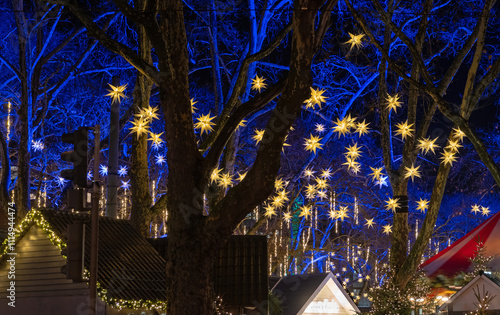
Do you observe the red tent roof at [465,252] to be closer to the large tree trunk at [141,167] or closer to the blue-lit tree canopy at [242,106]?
the blue-lit tree canopy at [242,106]

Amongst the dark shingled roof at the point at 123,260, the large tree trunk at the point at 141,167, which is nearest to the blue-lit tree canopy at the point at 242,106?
the large tree trunk at the point at 141,167

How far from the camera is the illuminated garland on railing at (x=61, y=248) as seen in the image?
11078 mm

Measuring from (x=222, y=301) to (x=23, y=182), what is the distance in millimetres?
7051

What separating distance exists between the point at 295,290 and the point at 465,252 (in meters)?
5.41

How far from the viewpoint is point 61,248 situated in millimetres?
11688

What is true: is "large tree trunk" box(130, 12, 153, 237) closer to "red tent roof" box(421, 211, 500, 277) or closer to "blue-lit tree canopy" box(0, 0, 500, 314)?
"blue-lit tree canopy" box(0, 0, 500, 314)

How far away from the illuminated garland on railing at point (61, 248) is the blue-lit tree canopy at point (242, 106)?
2.35 meters

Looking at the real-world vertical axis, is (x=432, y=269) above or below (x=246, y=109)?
below

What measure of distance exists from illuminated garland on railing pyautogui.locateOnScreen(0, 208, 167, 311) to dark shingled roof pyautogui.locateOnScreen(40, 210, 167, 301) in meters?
0.08

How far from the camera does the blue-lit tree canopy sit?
28.1ft

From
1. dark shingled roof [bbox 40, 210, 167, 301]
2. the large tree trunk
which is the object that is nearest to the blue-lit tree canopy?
the large tree trunk

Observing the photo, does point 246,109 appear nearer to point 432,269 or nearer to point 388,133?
point 388,133

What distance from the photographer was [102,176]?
31969 mm

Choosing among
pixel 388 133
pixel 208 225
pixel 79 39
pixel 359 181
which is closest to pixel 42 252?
pixel 208 225
